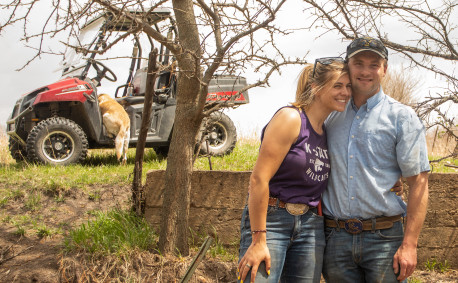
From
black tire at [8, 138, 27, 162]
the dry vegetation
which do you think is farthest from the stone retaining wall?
black tire at [8, 138, 27, 162]

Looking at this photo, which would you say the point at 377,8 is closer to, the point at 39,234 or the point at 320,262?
the point at 320,262

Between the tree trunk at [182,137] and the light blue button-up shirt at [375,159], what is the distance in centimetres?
209

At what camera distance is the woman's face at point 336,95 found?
8.88 ft

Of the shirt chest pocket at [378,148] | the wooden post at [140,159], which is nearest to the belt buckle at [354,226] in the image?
the shirt chest pocket at [378,148]

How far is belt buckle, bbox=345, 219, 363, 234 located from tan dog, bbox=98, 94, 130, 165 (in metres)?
6.57

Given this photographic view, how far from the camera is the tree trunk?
4699 mm

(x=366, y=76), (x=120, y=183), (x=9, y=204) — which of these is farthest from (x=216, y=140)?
(x=366, y=76)

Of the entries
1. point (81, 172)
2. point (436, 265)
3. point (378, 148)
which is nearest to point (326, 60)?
point (378, 148)

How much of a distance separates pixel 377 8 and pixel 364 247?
2.83m

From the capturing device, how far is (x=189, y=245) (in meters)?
5.23

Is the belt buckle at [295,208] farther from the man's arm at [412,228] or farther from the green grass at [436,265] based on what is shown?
the green grass at [436,265]

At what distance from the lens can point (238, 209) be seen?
5215mm

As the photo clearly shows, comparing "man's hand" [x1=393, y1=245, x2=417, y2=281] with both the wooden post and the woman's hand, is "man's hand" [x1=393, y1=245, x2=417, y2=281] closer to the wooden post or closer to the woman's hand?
the woman's hand

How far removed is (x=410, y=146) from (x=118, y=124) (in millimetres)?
6795
